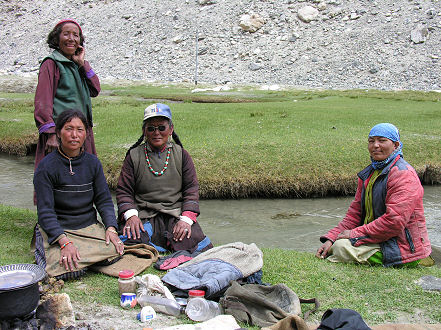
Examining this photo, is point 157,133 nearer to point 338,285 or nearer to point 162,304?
point 162,304

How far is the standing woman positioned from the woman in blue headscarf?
3.92m

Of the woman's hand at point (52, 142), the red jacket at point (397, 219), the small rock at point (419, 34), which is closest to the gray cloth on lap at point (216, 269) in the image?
the red jacket at point (397, 219)

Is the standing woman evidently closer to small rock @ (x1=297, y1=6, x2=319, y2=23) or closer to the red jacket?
the red jacket

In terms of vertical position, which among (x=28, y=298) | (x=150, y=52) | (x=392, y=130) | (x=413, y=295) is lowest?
(x=413, y=295)

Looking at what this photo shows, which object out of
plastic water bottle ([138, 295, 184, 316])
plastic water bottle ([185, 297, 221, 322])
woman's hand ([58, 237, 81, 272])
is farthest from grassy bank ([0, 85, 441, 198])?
plastic water bottle ([185, 297, 221, 322])

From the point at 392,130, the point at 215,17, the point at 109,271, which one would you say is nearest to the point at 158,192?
the point at 109,271

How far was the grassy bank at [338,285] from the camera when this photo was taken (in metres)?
4.80

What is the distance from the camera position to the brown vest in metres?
6.49

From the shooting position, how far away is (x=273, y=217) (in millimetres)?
10188

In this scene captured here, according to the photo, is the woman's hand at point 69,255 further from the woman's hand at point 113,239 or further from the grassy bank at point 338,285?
the woman's hand at point 113,239

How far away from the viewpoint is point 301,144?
13898 mm

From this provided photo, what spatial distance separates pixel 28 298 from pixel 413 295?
3974 mm

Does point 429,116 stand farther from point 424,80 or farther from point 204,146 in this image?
point 424,80

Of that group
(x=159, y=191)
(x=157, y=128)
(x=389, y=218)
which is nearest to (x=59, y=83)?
(x=157, y=128)
